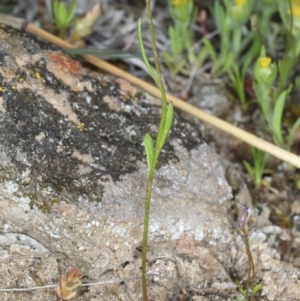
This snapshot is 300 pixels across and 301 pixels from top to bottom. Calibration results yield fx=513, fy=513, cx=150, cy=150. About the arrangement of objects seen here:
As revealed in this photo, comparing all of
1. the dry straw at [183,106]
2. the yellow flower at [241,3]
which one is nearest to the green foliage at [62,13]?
the dry straw at [183,106]

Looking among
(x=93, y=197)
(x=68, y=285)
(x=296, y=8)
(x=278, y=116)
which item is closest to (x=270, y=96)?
(x=278, y=116)

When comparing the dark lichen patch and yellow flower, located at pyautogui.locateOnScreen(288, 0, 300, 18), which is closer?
the dark lichen patch

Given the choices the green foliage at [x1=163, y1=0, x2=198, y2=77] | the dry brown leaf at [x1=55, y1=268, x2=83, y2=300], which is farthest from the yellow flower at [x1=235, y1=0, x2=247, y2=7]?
the dry brown leaf at [x1=55, y1=268, x2=83, y2=300]

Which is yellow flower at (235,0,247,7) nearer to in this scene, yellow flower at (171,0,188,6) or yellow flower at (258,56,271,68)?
yellow flower at (171,0,188,6)

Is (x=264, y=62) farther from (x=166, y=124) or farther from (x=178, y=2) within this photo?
(x=166, y=124)

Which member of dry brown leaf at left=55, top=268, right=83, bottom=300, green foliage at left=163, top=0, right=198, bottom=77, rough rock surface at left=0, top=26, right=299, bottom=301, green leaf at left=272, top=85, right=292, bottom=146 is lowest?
dry brown leaf at left=55, top=268, right=83, bottom=300

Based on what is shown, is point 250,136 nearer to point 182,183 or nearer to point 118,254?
point 182,183

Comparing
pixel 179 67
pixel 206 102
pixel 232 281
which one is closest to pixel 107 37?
pixel 179 67

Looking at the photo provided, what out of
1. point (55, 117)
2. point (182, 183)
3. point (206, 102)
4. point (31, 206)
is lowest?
point (31, 206)
